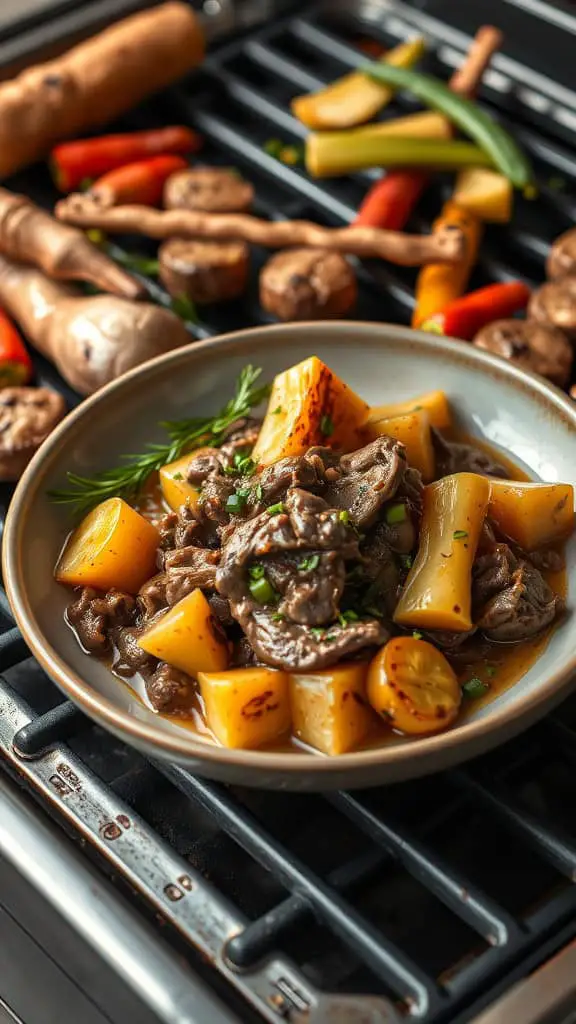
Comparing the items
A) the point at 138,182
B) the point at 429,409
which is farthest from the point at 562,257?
the point at 138,182

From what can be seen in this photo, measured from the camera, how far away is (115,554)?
233cm

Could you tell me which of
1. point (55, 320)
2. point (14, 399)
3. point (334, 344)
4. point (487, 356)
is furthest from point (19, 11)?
point (487, 356)

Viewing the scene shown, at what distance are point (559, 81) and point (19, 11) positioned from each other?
5.66 ft

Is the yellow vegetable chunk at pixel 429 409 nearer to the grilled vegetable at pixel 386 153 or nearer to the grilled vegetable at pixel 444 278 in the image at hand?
the grilled vegetable at pixel 444 278

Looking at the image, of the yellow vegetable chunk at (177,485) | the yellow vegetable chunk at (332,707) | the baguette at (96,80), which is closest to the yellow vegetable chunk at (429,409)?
the yellow vegetable chunk at (177,485)

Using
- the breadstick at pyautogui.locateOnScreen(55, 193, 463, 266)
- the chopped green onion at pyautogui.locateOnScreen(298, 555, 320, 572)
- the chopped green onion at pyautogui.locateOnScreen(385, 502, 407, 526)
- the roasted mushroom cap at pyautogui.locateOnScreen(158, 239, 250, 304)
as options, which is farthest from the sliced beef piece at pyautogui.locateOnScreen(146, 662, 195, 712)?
the breadstick at pyautogui.locateOnScreen(55, 193, 463, 266)

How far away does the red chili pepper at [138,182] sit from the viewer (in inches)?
137

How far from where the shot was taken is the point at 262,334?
2719 mm

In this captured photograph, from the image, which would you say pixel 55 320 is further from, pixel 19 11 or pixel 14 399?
pixel 19 11

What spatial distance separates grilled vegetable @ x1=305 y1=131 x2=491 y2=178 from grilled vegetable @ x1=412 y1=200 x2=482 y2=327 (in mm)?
244

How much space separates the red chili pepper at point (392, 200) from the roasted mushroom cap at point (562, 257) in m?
0.48

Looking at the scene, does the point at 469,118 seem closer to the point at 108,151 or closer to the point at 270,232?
the point at 270,232

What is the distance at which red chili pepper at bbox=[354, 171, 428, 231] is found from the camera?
11.2ft

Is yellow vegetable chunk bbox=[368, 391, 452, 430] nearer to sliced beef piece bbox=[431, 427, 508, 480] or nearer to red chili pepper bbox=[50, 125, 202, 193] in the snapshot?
sliced beef piece bbox=[431, 427, 508, 480]
